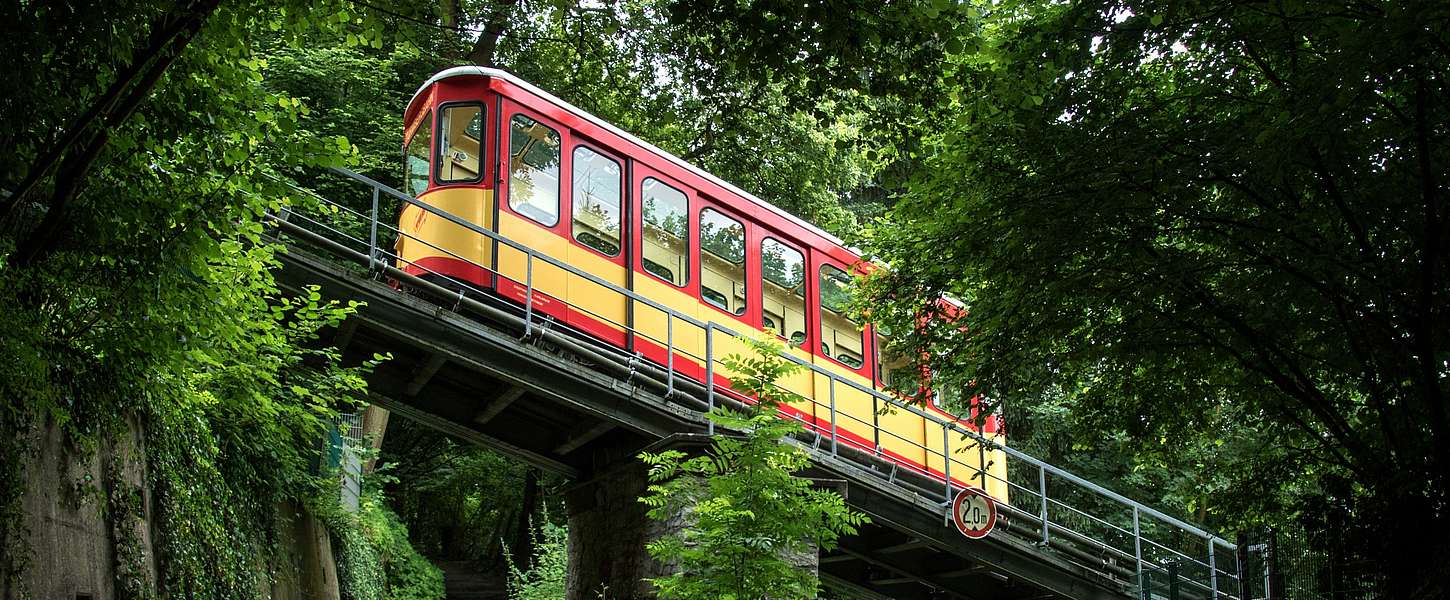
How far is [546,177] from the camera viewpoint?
39.3 feet

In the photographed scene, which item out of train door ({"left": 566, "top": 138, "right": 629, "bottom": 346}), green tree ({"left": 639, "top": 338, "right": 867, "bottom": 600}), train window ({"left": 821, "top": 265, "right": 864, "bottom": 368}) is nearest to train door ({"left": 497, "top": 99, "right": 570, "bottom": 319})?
train door ({"left": 566, "top": 138, "right": 629, "bottom": 346})

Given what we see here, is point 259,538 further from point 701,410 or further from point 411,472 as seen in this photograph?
point 411,472

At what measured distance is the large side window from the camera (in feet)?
41.3

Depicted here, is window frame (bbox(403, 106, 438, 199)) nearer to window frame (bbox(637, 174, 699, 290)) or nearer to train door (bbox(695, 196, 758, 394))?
window frame (bbox(637, 174, 699, 290))

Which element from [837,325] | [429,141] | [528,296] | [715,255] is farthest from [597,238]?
[837,325]

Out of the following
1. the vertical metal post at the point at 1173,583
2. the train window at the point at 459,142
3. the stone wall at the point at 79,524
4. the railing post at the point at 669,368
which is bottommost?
the stone wall at the point at 79,524

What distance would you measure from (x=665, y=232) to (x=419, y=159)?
Result: 2.54 meters

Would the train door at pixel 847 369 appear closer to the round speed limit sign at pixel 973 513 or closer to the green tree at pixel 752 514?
the round speed limit sign at pixel 973 513

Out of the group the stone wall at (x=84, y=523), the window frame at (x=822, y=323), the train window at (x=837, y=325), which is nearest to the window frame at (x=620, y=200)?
the window frame at (x=822, y=323)

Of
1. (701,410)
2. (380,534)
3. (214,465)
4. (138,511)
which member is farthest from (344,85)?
(138,511)

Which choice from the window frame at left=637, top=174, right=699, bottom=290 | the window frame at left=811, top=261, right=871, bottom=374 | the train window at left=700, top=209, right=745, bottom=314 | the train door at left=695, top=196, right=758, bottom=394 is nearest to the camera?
the window frame at left=637, top=174, right=699, bottom=290

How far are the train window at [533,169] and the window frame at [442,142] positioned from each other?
9.6 inches

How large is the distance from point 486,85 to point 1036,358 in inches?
219

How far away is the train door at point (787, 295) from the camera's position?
13578 mm
